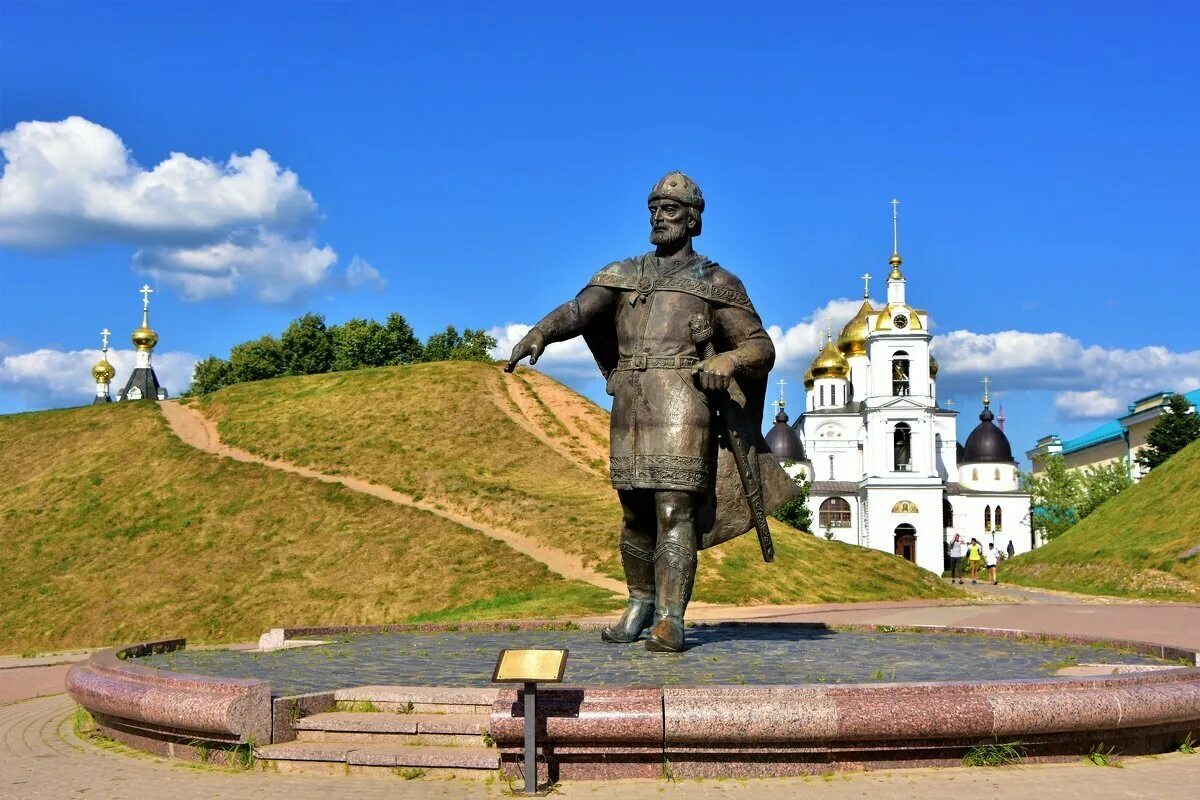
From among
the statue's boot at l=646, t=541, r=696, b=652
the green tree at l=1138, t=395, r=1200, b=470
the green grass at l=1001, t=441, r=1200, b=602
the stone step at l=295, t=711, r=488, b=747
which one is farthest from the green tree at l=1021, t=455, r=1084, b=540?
the stone step at l=295, t=711, r=488, b=747

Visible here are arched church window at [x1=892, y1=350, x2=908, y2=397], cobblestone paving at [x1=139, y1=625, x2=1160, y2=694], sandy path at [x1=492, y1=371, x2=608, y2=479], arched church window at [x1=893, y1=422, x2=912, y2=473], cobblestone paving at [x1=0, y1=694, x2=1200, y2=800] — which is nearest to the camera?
cobblestone paving at [x1=0, y1=694, x2=1200, y2=800]

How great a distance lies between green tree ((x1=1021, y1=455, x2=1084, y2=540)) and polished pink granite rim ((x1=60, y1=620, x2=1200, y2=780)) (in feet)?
227

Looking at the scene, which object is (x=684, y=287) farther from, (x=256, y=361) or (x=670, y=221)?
(x=256, y=361)

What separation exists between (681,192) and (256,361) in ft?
218

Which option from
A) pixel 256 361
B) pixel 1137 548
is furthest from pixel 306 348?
pixel 1137 548

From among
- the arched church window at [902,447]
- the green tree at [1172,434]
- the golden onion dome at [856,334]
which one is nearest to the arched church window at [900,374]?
the arched church window at [902,447]

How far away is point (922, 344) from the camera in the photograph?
73.1 meters

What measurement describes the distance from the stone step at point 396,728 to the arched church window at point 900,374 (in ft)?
234

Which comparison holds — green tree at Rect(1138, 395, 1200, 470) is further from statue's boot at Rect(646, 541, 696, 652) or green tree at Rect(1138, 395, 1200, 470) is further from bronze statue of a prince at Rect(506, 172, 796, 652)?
statue's boot at Rect(646, 541, 696, 652)

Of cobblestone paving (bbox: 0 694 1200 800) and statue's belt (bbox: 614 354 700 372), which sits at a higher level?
statue's belt (bbox: 614 354 700 372)

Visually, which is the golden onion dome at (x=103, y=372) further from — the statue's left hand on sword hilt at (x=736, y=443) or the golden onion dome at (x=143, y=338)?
the statue's left hand on sword hilt at (x=736, y=443)

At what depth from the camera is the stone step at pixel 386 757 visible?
552 centimetres

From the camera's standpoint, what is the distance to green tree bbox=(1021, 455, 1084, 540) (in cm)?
7269

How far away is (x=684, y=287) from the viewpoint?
806cm
